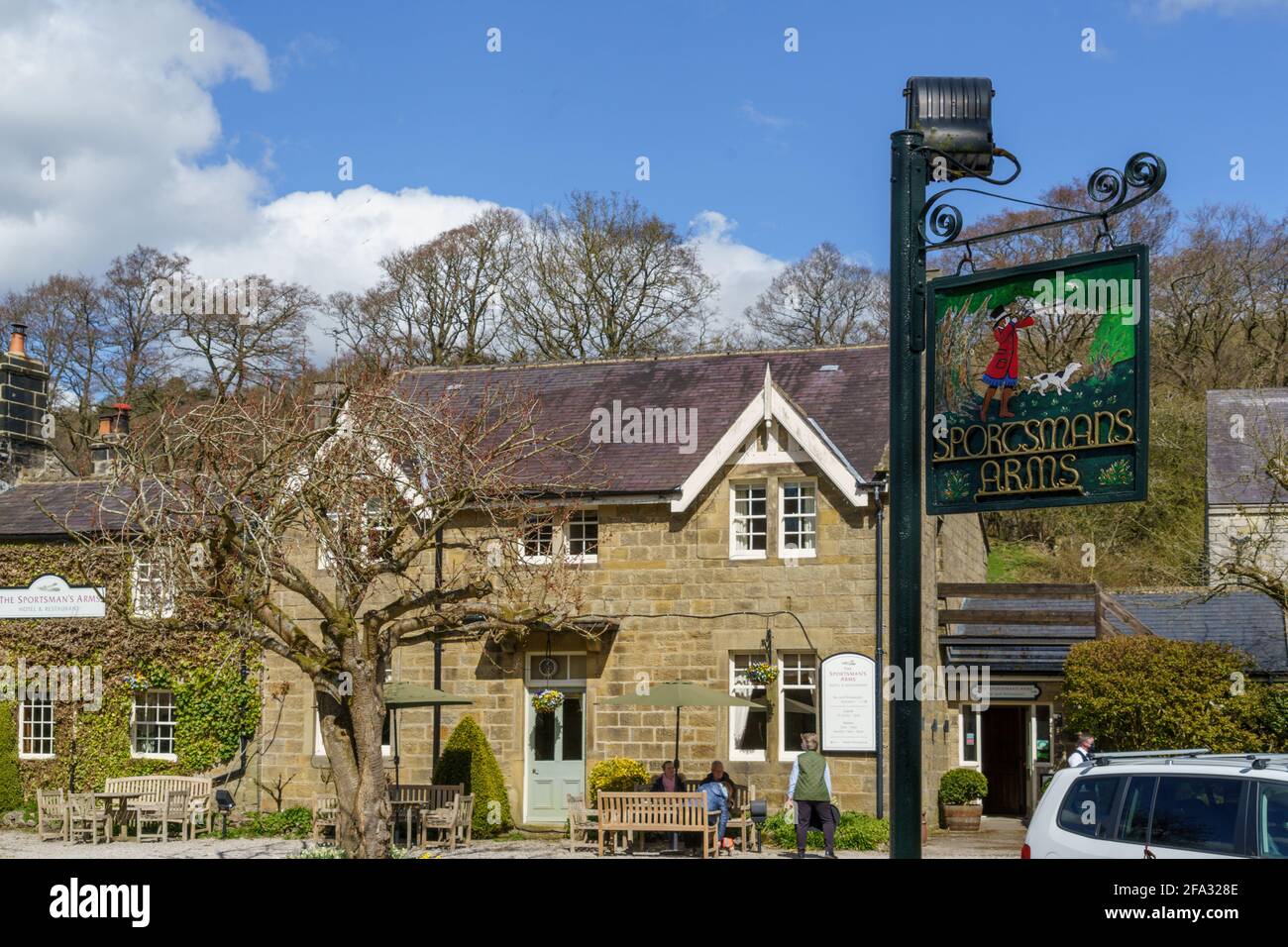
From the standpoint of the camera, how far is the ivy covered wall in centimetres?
2477

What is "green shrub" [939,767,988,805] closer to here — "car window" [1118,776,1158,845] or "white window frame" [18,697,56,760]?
"car window" [1118,776,1158,845]

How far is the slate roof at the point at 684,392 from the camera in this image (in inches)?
919

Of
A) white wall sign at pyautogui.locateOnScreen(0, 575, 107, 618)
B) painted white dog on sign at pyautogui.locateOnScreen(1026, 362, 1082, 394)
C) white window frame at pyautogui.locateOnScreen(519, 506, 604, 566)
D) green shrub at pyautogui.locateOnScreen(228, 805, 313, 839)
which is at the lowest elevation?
green shrub at pyautogui.locateOnScreen(228, 805, 313, 839)

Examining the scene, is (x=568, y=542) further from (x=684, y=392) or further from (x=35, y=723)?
(x=35, y=723)

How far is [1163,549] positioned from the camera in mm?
39969

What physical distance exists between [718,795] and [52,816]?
10.9m

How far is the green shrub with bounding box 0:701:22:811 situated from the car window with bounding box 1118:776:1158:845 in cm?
2156

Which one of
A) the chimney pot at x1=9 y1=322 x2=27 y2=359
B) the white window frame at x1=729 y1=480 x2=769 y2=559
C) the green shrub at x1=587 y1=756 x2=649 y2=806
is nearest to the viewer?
the green shrub at x1=587 y1=756 x2=649 y2=806

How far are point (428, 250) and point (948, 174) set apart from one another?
137ft

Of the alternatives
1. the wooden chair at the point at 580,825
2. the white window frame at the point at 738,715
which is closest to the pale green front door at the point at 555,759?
the wooden chair at the point at 580,825

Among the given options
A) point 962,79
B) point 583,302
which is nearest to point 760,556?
point 962,79

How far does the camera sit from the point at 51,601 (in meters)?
26.0

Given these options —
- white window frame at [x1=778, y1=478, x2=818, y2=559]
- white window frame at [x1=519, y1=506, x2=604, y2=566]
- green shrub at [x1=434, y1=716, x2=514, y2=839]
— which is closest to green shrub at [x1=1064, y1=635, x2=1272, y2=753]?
white window frame at [x1=778, y1=478, x2=818, y2=559]

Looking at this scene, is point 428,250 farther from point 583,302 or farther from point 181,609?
point 181,609
